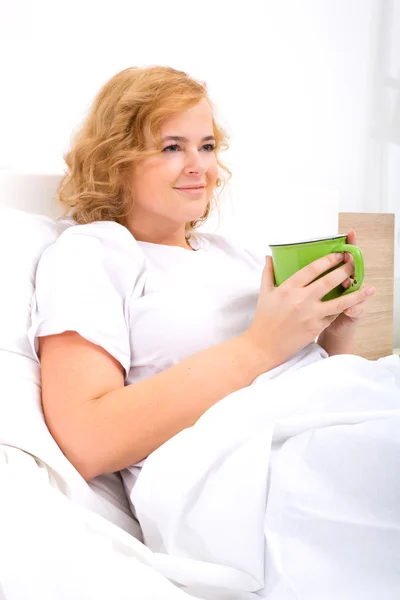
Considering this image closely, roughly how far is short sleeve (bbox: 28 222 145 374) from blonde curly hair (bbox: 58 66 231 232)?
0.09 metres

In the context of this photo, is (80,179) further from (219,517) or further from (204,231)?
(219,517)

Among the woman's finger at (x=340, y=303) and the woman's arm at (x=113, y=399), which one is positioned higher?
the woman's finger at (x=340, y=303)

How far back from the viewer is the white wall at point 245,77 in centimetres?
167

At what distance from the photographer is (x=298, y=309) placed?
97 cm

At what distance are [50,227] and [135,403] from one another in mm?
465

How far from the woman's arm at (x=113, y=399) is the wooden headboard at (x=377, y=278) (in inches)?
56.4

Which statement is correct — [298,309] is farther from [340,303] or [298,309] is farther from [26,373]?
[26,373]

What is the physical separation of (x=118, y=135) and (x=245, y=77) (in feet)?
3.84

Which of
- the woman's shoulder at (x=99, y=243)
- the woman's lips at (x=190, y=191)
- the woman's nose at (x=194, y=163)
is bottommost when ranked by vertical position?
the woman's shoulder at (x=99, y=243)

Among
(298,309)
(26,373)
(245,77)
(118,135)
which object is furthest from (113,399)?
(245,77)

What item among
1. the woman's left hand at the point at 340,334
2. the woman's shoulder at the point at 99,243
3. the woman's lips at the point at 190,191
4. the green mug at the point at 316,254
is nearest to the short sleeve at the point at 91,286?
the woman's shoulder at the point at 99,243

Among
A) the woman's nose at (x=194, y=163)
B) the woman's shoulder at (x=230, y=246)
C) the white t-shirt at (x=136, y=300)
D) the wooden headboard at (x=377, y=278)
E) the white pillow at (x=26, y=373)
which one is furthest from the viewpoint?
the wooden headboard at (x=377, y=278)

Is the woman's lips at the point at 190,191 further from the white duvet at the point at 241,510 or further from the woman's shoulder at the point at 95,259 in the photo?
the white duvet at the point at 241,510

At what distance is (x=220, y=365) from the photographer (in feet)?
3.13
